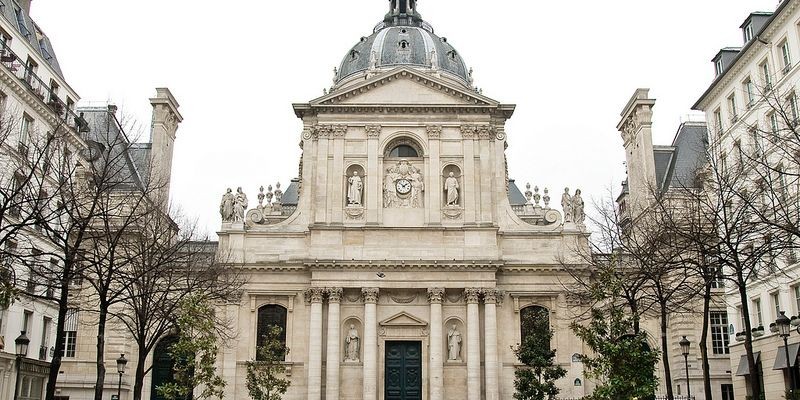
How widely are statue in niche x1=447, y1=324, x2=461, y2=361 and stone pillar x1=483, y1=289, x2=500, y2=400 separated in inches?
53.8

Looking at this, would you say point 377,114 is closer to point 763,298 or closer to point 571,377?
point 571,377

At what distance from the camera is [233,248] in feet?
141

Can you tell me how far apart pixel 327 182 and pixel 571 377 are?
16487mm

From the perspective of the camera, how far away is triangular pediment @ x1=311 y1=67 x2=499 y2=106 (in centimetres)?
4444

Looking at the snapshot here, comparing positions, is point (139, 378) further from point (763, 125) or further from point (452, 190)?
point (763, 125)

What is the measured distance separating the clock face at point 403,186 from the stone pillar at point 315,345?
6.99m

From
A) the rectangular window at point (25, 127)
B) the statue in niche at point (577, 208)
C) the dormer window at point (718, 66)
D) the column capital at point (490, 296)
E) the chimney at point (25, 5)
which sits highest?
the chimney at point (25, 5)

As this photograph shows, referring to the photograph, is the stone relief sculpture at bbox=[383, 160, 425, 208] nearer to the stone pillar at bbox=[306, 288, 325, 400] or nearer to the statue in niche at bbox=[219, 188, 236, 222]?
the stone pillar at bbox=[306, 288, 325, 400]

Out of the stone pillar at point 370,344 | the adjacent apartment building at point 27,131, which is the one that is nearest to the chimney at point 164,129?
the adjacent apartment building at point 27,131

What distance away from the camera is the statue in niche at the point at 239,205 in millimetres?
43781

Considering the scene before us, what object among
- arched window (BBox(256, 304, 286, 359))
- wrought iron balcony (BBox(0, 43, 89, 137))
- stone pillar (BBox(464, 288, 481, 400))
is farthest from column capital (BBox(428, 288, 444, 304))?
wrought iron balcony (BBox(0, 43, 89, 137))

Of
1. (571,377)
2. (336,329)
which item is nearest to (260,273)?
(336,329)

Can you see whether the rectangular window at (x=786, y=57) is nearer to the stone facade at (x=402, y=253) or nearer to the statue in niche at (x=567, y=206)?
the stone facade at (x=402, y=253)

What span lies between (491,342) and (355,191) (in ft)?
35.3
